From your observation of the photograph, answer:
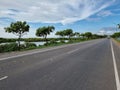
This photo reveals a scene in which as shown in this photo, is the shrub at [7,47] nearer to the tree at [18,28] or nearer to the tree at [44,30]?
the tree at [18,28]

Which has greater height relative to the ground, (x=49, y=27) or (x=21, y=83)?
(x=49, y=27)

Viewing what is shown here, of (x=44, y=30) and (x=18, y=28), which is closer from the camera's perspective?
(x=18, y=28)

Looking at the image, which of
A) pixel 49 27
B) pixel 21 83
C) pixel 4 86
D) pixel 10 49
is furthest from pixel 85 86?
pixel 49 27

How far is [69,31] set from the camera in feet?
297

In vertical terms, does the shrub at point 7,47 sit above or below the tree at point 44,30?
below

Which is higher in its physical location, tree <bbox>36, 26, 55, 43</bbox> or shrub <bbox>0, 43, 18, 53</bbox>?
tree <bbox>36, 26, 55, 43</bbox>

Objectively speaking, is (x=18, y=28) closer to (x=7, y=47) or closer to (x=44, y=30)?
(x=7, y=47)

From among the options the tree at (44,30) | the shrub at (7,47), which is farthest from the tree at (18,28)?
the tree at (44,30)

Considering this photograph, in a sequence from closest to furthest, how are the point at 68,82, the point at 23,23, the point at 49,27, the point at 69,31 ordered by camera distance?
the point at 68,82 → the point at 23,23 → the point at 49,27 → the point at 69,31

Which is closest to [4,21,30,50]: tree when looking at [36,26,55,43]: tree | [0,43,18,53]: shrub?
[0,43,18,53]: shrub

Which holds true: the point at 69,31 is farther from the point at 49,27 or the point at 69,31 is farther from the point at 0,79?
the point at 0,79

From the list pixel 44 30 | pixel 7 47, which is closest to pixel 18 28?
pixel 7 47

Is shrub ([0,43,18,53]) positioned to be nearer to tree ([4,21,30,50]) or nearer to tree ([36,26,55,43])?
tree ([4,21,30,50])

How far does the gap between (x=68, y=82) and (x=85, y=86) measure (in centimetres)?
74
